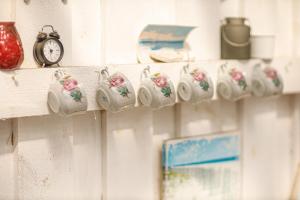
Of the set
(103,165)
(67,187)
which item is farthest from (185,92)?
(67,187)

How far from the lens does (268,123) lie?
6.87 ft

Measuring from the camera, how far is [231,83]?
1.76m

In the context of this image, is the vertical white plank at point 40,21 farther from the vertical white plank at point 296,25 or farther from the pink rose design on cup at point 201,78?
the vertical white plank at point 296,25

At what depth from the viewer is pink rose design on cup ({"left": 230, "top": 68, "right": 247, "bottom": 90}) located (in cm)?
177

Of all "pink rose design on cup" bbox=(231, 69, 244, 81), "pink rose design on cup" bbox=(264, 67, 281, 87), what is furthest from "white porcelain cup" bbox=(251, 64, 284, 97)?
"pink rose design on cup" bbox=(231, 69, 244, 81)

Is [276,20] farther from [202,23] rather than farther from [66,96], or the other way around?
[66,96]

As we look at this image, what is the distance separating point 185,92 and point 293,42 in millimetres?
668

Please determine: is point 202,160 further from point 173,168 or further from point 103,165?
point 103,165

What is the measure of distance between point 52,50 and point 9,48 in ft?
0.46

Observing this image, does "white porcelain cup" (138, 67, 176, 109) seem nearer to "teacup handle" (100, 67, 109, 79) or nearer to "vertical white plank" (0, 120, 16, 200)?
"teacup handle" (100, 67, 109, 79)

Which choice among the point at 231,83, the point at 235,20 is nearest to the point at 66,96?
the point at 231,83

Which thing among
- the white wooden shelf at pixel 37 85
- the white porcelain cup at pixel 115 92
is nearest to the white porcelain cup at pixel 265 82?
the white wooden shelf at pixel 37 85

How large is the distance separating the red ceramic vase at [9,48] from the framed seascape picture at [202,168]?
59 centimetres

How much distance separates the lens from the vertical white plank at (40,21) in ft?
4.74
